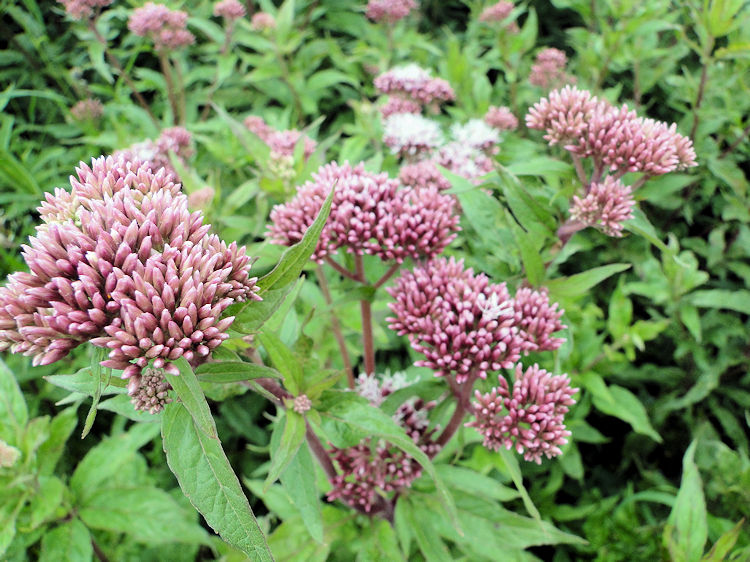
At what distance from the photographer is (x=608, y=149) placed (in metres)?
1.47

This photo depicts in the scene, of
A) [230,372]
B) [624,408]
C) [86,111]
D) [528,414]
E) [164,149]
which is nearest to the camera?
[230,372]

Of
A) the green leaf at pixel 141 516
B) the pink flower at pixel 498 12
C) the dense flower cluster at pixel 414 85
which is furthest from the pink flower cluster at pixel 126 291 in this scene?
the pink flower at pixel 498 12

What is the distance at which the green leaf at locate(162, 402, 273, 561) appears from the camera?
88 cm

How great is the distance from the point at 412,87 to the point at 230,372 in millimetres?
2059

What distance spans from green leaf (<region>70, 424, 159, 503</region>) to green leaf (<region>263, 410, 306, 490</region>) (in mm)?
902

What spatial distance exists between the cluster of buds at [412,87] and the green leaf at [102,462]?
6.05 ft

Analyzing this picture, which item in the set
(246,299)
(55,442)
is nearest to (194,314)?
(246,299)

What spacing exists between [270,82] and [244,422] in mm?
2205

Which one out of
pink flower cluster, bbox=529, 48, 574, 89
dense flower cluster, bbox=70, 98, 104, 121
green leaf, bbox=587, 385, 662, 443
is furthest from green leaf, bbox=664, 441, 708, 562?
dense flower cluster, bbox=70, 98, 104, 121

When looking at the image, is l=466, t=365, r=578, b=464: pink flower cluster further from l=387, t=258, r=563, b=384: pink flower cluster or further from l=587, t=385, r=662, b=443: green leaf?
l=587, t=385, r=662, b=443: green leaf

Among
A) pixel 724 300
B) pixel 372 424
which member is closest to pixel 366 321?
pixel 372 424

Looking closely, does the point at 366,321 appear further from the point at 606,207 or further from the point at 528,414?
the point at 606,207

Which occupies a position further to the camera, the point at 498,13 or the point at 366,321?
the point at 498,13

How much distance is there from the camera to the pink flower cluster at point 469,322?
1369 millimetres
